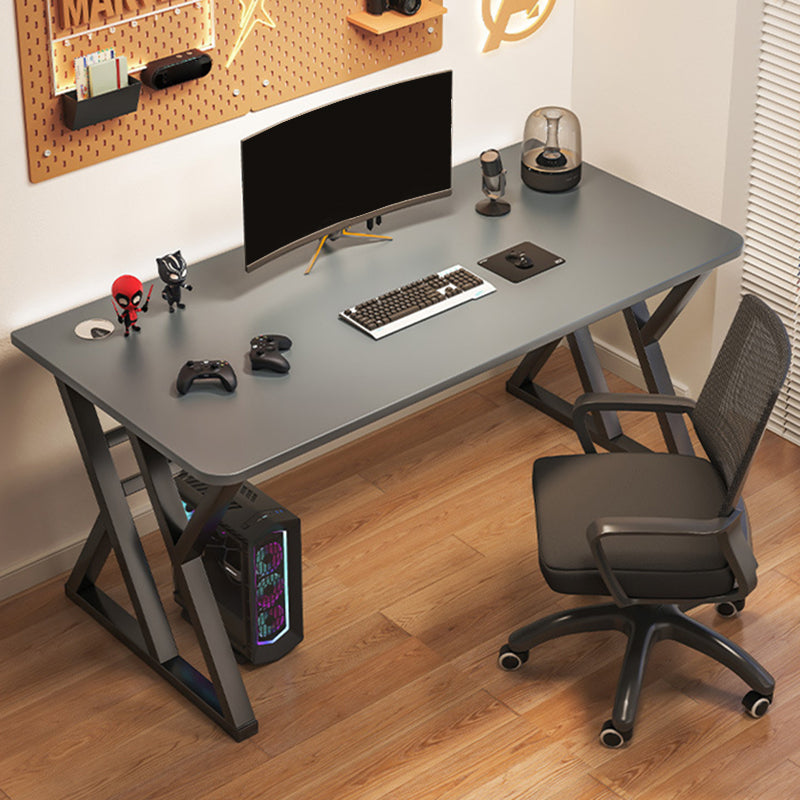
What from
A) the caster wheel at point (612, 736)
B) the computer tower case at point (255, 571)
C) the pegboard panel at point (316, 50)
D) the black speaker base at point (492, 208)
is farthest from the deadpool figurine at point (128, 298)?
the caster wheel at point (612, 736)

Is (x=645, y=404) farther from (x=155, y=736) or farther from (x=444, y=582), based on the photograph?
(x=155, y=736)

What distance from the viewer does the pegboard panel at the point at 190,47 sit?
129 inches

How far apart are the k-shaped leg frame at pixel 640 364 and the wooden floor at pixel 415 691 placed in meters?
0.34

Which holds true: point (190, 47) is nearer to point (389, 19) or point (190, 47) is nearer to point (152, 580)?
point (389, 19)

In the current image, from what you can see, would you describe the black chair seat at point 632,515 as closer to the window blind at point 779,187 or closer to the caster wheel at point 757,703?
the caster wheel at point 757,703

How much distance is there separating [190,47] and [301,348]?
2.81 ft

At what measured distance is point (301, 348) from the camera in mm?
3344

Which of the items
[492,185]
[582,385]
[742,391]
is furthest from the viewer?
[582,385]

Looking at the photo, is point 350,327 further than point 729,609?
No

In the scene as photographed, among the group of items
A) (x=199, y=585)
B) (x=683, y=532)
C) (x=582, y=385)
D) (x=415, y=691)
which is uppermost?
(x=683, y=532)

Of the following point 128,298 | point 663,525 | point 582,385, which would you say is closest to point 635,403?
point 663,525

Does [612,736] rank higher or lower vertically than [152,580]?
lower

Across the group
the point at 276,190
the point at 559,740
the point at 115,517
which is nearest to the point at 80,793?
the point at 115,517

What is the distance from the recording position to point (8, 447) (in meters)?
3.61
